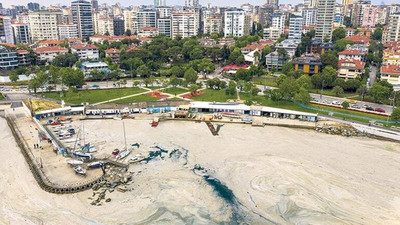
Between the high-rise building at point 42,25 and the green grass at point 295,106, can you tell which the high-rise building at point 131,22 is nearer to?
the high-rise building at point 42,25

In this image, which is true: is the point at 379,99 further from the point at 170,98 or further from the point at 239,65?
the point at 239,65

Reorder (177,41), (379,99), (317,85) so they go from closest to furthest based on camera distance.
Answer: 1. (379,99)
2. (317,85)
3. (177,41)

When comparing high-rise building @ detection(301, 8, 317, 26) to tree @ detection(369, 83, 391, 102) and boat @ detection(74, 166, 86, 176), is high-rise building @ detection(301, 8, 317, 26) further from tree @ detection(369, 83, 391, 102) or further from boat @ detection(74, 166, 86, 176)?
boat @ detection(74, 166, 86, 176)

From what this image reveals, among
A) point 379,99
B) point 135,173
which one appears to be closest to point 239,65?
point 379,99

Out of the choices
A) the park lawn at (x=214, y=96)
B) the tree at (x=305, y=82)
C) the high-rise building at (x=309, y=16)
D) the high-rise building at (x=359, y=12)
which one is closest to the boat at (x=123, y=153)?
the park lawn at (x=214, y=96)

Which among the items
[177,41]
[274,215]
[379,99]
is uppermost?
[177,41]

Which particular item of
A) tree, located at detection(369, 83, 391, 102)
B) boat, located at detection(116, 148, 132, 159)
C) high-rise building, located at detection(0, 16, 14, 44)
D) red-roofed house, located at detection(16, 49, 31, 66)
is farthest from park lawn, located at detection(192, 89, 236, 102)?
high-rise building, located at detection(0, 16, 14, 44)

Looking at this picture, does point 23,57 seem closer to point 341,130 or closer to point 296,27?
point 341,130
